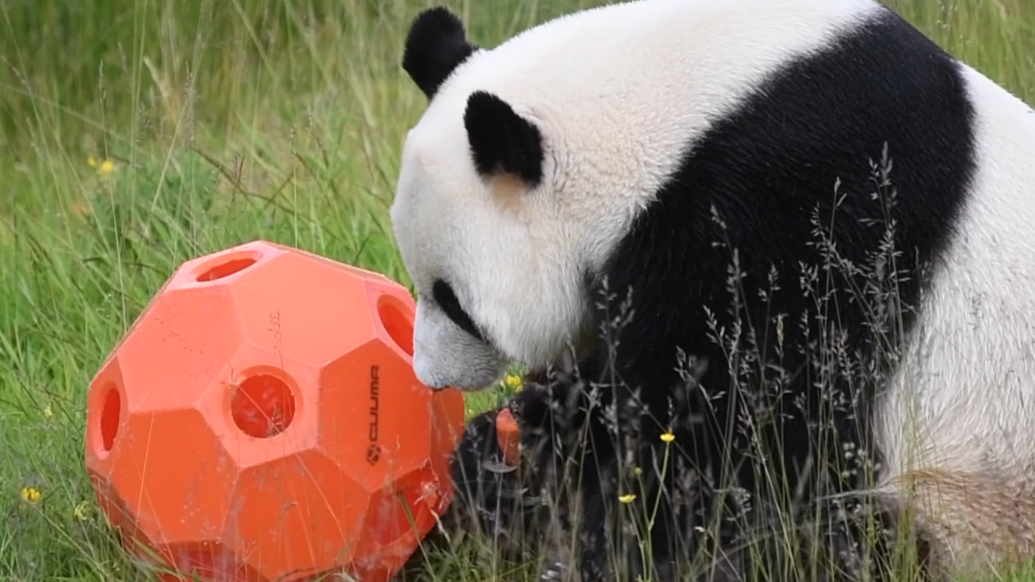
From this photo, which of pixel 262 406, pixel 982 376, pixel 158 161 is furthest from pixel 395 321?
pixel 158 161

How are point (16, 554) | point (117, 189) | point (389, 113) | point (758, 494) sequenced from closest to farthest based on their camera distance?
point (758, 494)
point (16, 554)
point (117, 189)
point (389, 113)

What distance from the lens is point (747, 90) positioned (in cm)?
298

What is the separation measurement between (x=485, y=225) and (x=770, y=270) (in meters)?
0.58

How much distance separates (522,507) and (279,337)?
639 mm

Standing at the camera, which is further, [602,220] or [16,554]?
[16,554]

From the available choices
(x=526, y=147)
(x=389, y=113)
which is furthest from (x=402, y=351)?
(x=389, y=113)

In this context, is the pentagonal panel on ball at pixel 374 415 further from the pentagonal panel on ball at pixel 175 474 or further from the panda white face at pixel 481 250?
the pentagonal panel on ball at pixel 175 474

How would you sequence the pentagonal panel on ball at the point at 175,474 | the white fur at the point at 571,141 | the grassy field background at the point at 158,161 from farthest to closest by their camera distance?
the grassy field background at the point at 158,161, the pentagonal panel on ball at the point at 175,474, the white fur at the point at 571,141

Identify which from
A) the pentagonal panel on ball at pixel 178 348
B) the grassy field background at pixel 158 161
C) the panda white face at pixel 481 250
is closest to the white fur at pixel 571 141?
the panda white face at pixel 481 250

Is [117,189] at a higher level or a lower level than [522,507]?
lower

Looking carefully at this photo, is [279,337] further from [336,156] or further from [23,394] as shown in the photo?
[336,156]

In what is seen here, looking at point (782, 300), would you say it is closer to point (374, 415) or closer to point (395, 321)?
point (374, 415)

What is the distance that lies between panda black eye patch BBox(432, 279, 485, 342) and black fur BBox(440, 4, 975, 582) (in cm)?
32

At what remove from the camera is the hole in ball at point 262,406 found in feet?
10.5
